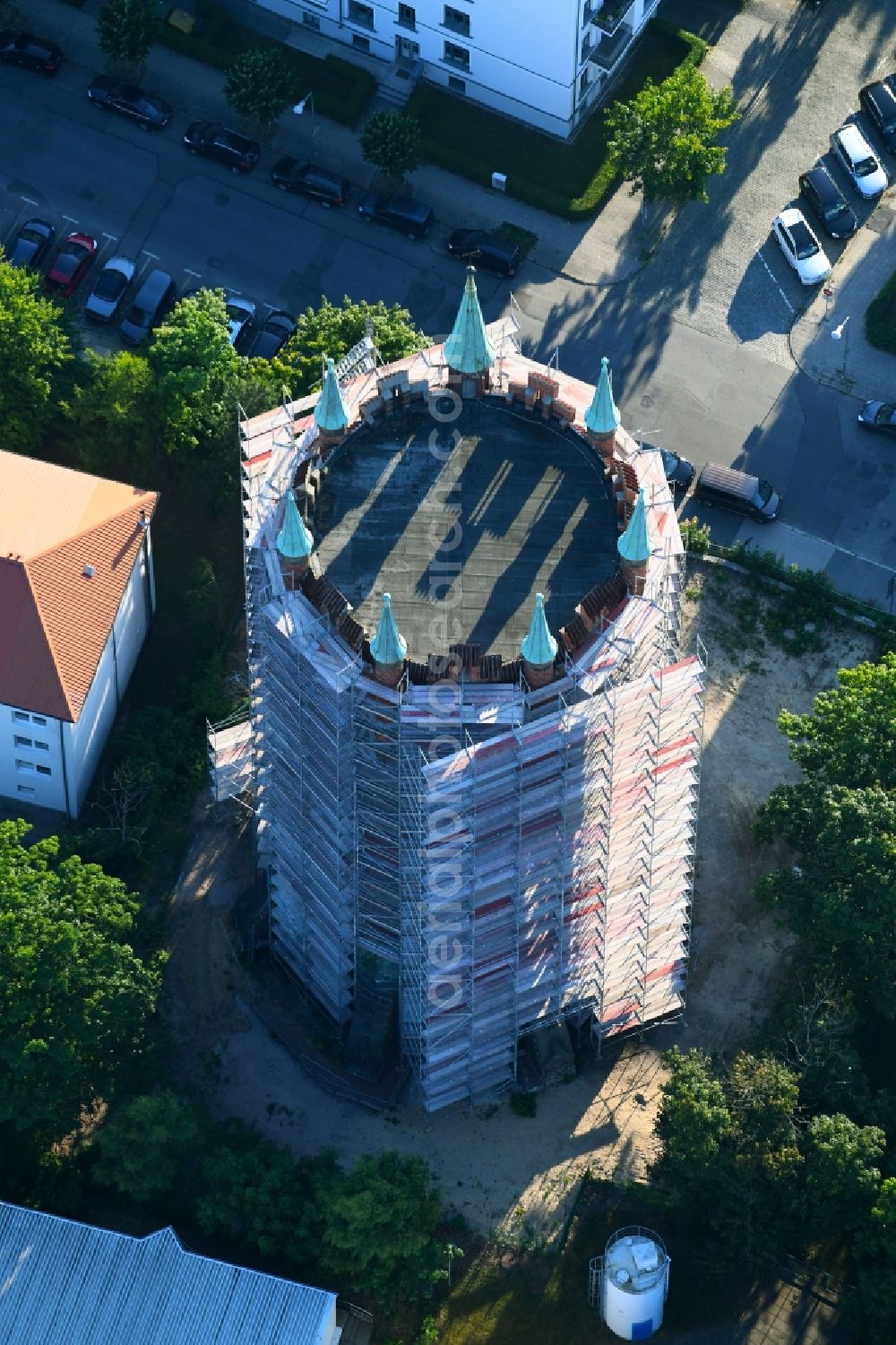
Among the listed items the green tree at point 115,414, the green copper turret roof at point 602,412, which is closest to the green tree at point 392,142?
the green tree at point 115,414

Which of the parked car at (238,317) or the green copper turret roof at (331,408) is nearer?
the green copper turret roof at (331,408)

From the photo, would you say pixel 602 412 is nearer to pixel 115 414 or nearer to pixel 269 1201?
pixel 115 414

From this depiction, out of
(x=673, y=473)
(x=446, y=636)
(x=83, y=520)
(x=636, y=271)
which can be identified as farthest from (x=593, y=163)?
(x=446, y=636)

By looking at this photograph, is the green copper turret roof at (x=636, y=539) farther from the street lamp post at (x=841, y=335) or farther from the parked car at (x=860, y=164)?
the parked car at (x=860, y=164)

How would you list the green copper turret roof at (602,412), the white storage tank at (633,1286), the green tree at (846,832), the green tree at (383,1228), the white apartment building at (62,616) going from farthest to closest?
the white apartment building at (62,616) < the green tree at (846,832) < the white storage tank at (633,1286) < the green tree at (383,1228) < the green copper turret roof at (602,412)

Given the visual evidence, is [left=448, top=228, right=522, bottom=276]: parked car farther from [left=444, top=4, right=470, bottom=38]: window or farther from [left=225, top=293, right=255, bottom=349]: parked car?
[left=225, top=293, right=255, bottom=349]: parked car

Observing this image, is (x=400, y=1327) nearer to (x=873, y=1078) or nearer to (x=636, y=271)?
(x=873, y=1078)

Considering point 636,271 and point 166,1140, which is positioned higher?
point 636,271
